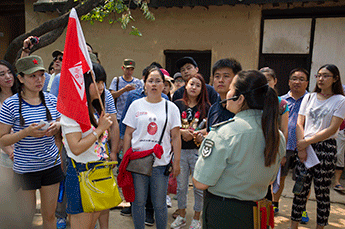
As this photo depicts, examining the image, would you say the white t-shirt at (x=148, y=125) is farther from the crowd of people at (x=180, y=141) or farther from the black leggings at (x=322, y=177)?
the black leggings at (x=322, y=177)

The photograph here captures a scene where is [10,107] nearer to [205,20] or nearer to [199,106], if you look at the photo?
[199,106]

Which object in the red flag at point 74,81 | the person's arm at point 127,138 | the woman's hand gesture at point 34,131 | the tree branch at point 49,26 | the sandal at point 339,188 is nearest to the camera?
the red flag at point 74,81

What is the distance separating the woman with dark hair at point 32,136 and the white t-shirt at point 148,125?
815 millimetres

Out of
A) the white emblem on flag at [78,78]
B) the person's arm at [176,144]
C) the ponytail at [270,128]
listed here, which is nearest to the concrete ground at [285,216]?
the person's arm at [176,144]

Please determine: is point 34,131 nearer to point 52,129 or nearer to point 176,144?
point 52,129

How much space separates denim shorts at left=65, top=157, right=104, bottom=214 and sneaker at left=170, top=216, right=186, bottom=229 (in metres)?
1.66

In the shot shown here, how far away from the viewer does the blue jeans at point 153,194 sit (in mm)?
3018

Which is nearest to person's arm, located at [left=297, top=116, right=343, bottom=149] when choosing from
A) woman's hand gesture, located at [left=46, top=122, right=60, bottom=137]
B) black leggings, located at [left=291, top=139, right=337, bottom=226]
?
black leggings, located at [left=291, top=139, right=337, bottom=226]

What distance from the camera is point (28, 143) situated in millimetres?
2740

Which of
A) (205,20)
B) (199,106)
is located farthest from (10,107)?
(205,20)

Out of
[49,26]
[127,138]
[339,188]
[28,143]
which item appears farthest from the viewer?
[339,188]

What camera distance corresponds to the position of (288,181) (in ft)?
19.2

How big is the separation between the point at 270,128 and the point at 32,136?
2190 millimetres

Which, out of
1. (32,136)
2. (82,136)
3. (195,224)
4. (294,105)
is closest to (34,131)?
(32,136)
